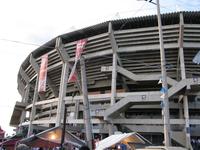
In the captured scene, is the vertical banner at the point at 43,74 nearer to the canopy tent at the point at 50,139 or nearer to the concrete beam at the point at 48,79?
the concrete beam at the point at 48,79

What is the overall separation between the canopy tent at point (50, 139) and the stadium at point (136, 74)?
74.2 feet

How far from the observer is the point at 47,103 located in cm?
5334

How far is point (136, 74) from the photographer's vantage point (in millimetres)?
45375

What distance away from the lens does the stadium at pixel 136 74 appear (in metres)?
39.6

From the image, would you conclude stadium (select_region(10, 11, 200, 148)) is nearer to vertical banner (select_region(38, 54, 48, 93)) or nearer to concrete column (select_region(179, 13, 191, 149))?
concrete column (select_region(179, 13, 191, 149))

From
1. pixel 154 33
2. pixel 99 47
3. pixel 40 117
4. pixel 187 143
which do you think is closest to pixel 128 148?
pixel 187 143

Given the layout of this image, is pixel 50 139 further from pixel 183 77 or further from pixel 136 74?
pixel 136 74

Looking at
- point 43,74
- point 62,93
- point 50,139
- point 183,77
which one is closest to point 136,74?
point 183,77

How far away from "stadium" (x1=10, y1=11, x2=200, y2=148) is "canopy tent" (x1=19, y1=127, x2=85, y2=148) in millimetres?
22606

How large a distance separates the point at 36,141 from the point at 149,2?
10886 millimetres

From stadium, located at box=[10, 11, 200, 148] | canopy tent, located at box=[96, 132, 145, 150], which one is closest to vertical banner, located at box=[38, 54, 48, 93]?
stadium, located at box=[10, 11, 200, 148]

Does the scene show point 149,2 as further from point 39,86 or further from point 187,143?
point 39,86

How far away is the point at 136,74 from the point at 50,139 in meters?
29.7

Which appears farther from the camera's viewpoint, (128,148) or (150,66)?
(150,66)
